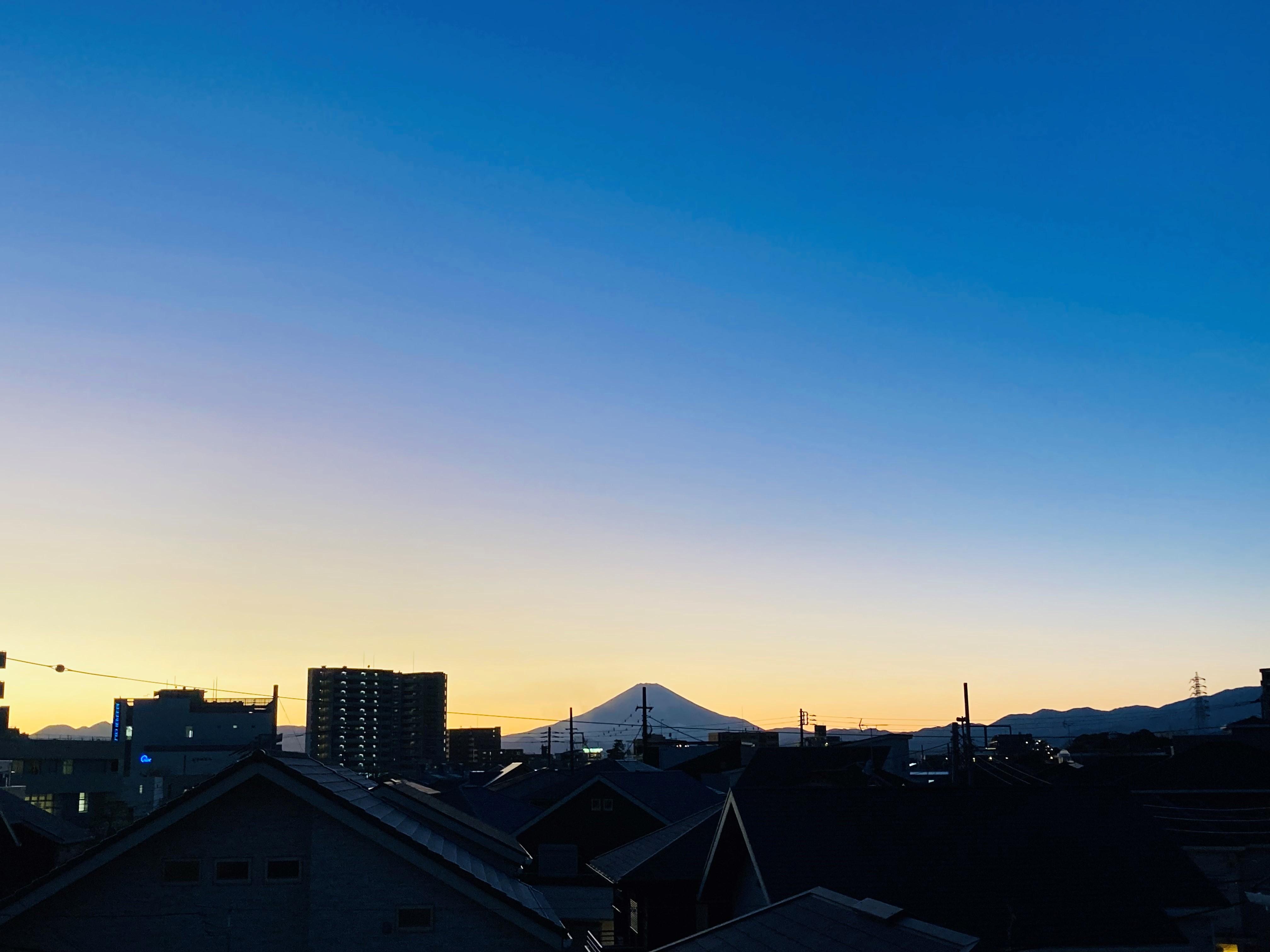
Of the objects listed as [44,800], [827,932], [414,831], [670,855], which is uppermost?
[414,831]

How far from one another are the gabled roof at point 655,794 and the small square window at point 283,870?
34610mm

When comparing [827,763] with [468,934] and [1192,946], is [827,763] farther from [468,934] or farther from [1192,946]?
[468,934]

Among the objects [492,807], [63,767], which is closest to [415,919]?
[492,807]

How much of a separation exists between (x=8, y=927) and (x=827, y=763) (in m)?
68.2

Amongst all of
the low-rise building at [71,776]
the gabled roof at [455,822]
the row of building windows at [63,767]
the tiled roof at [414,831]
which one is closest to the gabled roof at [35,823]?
the gabled roof at [455,822]

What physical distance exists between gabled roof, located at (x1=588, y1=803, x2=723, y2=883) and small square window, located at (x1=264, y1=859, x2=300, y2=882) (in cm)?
1543

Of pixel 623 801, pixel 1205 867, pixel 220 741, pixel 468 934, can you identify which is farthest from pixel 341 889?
pixel 220 741

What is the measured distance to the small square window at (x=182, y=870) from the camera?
1998cm

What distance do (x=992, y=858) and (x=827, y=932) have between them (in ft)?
33.9

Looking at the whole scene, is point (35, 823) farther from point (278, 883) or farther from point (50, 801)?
point (50, 801)

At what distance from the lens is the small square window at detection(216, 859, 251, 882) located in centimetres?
2005

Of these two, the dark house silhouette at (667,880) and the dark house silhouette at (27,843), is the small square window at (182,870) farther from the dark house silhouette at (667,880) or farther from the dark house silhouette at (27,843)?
the dark house silhouette at (667,880)

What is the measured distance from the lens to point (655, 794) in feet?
184

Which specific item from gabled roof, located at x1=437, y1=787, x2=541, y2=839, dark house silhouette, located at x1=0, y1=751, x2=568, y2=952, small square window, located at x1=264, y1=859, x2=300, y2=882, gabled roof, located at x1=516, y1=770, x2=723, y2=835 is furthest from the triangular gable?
gabled roof, located at x1=516, y1=770, x2=723, y2=835
